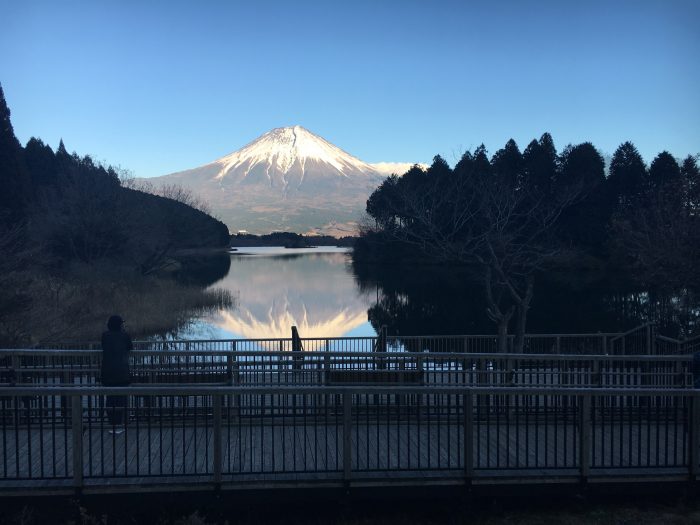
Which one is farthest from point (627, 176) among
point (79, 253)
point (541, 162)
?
point (79, 253)

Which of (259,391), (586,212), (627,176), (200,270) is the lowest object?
(200,270)

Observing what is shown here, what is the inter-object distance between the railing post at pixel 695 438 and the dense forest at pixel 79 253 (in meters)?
16.2

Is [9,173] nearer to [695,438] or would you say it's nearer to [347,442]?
[347,442]

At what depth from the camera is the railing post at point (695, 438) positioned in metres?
5.99

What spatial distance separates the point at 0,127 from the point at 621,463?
4493 centimetres

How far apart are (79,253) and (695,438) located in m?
38.6

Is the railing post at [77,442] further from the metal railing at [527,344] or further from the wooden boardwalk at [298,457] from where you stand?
the metal railing at [527,344]

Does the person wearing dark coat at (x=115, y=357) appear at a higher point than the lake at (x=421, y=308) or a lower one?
higher

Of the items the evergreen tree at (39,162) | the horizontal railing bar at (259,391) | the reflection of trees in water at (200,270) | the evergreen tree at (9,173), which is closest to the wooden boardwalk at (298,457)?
the horizontal railing bar at (259,391)

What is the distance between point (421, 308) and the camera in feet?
114

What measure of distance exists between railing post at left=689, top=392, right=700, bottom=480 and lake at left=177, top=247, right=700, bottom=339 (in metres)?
16.8

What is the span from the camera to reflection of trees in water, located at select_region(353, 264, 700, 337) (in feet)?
83.0

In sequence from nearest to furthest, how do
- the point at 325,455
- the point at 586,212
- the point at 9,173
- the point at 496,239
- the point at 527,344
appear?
the point at 325,455, the point at 496,239, the point at 527,344, the point at 9,173, the point at 586,212

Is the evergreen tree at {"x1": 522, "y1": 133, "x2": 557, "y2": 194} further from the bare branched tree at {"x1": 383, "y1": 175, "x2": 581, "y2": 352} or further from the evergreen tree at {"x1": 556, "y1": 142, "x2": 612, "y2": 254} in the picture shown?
the bare branched tree at {"x1": 383, "y1": 175, "x2": 581, "y2": 352}
